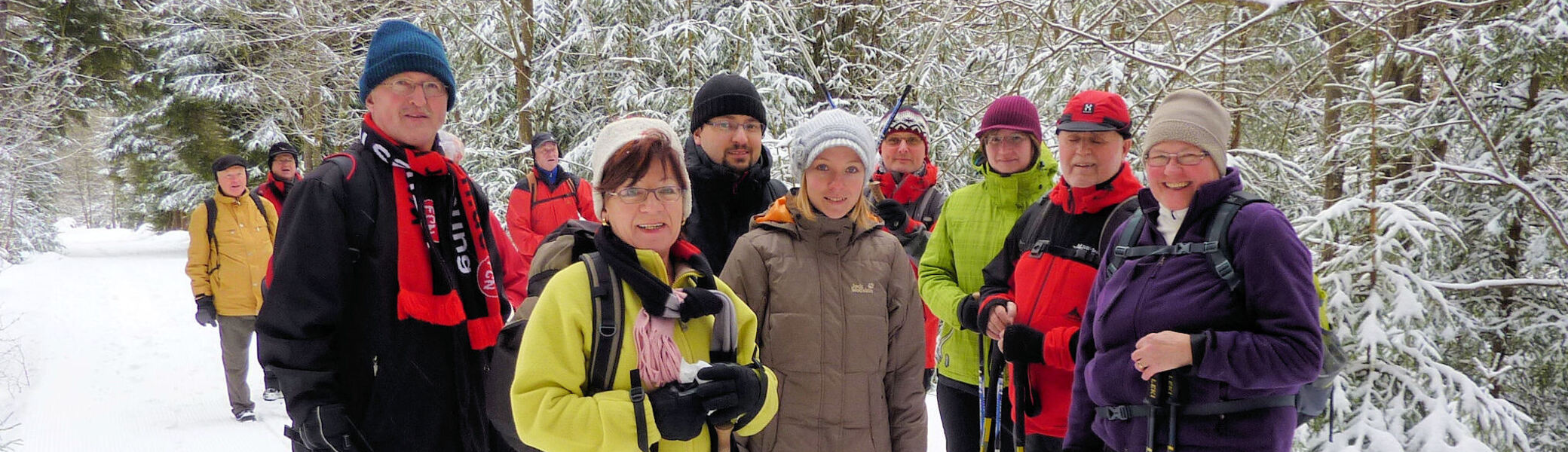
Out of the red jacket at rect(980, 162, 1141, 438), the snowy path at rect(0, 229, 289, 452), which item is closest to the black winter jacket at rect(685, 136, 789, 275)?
the red jacket at rect(980, 162, 1141, 438)

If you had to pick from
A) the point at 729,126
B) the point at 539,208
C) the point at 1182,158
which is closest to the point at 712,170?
the point at 729,126

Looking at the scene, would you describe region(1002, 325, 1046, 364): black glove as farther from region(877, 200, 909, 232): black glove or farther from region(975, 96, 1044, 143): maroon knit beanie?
region(877, 200, 909, 232): black glove

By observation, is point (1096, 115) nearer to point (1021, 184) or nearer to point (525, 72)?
point (1021, 184)

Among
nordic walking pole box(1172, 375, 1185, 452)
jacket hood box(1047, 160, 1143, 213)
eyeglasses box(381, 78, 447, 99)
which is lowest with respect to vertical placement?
nordic walking pole box(1172, 375, 1185, 452)

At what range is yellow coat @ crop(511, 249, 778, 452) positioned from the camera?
158cm

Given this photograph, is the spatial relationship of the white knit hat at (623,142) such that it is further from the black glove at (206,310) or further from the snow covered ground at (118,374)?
the black glove at (206,310)

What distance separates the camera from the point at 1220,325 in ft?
6.48

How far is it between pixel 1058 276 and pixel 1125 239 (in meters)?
0.35

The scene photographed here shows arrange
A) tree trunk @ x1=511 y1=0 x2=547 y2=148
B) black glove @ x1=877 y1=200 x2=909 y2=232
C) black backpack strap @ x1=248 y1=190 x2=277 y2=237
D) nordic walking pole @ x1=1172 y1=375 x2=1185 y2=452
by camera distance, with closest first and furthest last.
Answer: nordic walking pole @ x1=1172 y1=375 x2=1185 y2=452 < black glove @ x1=877 y1=200 x2=909 y2=232 < black backpack strap @ x1=248 y1=190 x2=277 y2=237 < tree trunk @ x1=511 y1=0 x2=547 y2=148

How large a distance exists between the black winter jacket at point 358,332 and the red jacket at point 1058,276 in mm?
1687

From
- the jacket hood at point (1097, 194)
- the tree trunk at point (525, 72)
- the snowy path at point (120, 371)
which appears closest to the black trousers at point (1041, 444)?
the jacket hood at point (1097, 194)

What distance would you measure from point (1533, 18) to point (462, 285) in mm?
5497

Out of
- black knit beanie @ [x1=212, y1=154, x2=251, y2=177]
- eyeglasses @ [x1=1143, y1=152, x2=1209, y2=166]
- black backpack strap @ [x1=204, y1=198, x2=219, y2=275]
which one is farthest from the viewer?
black knit beanie @ [x1=212, y1=154, x2=251, y2=177]

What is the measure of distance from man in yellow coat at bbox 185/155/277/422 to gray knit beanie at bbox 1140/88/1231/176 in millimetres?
6215
